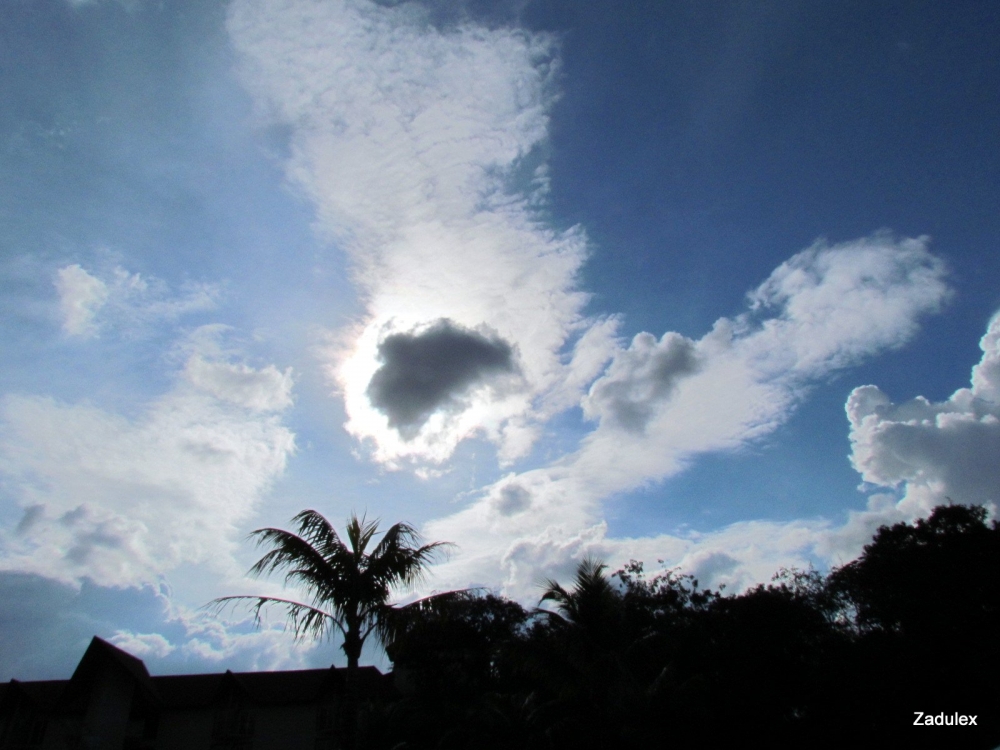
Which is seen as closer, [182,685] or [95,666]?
[95,666]

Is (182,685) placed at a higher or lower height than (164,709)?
higher

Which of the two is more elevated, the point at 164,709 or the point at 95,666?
the point at 95,666

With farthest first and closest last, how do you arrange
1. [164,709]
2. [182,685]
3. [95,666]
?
1. [182,685]
2. [164,709]
3. [95,666]

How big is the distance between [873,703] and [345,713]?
72.5ft

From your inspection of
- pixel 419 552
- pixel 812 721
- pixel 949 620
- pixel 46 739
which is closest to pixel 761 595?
pixel 812 721

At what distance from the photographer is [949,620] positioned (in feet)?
86.1

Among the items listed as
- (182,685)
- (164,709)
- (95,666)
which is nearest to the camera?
(95,666)

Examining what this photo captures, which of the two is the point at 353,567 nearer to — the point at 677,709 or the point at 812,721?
the point at 677,709

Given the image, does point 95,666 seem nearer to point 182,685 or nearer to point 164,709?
point 164,709

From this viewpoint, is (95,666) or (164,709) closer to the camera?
(95,666)

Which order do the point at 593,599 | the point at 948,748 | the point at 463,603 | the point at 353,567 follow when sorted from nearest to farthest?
the point at 353,567
the point at 593,599
the point at 948,748
the point at 463,603

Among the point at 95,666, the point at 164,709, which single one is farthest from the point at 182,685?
the point at 95,666

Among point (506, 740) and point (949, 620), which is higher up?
point (949, 620)

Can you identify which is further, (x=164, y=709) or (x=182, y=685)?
(x=182, y=685)
